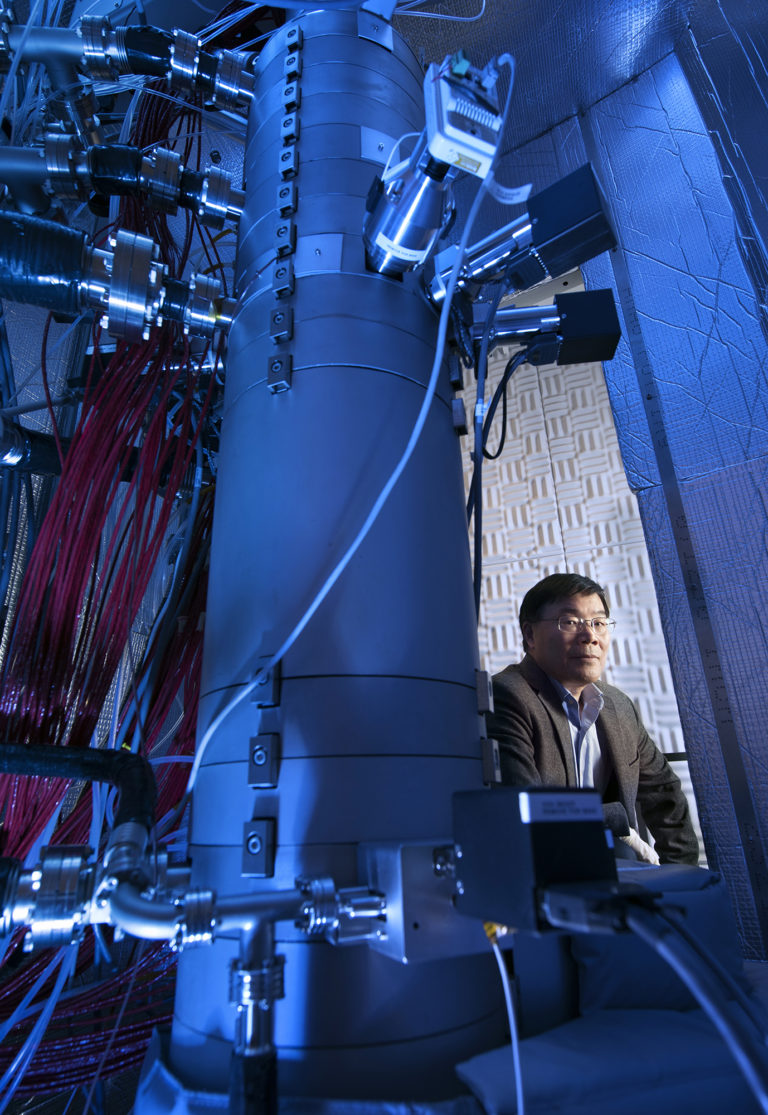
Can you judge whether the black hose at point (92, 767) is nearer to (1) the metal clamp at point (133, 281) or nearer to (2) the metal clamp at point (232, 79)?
(1) the metal clamp at point (133, 281)

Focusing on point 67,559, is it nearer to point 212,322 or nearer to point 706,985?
point 212,322

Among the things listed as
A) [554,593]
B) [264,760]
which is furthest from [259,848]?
[554,593]

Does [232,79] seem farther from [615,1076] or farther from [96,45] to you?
[615,1076]

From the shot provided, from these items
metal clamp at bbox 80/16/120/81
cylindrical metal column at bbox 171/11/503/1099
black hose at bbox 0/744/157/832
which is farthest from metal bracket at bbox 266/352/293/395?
metal clamp at bbox 80/16/120/81

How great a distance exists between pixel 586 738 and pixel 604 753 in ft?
0.24

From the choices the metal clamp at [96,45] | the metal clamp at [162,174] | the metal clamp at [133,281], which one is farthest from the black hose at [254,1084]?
the metal clamp at [96,45]

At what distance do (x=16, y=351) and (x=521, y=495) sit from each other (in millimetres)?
1764

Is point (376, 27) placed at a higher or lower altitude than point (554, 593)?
higher

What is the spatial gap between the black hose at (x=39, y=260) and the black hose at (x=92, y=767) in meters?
0.57

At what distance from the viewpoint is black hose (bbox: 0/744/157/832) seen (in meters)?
0.59

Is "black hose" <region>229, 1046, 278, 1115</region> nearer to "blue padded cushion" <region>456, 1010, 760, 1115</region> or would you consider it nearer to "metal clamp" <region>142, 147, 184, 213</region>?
"blue padded cushion" <region>456, 1010, 760, 1115</region>

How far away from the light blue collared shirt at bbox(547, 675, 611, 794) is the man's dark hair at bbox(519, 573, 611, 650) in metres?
0.19

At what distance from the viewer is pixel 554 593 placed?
159 centimetres

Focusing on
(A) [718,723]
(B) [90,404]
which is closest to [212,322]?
(B) [90,404]
